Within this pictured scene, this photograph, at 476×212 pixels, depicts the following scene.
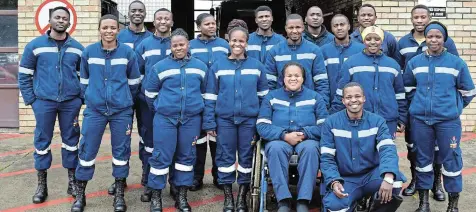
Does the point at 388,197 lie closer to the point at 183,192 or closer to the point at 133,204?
the point at 183,192

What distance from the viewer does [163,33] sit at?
499 cm

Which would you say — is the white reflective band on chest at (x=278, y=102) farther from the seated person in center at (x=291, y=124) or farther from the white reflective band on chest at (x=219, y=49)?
the white reflective band on chest at (x=219, y=49)

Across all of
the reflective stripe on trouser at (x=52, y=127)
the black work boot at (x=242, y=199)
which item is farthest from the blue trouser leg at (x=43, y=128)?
the black work boot at (x=242, y=199)

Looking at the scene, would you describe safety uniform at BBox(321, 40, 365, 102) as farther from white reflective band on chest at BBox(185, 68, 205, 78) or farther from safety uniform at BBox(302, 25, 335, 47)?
white reflective band on chest at BBox(185, 68, 205, 78)

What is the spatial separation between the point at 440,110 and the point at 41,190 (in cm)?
374

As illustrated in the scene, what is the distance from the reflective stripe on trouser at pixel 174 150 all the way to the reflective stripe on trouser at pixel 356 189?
1253 millimetres

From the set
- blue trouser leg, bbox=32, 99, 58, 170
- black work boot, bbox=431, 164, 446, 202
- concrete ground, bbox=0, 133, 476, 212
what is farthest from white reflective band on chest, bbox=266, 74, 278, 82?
blue trouser leg, bbox=32, 99, 58, 170

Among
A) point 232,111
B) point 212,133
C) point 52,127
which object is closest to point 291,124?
point 232,111

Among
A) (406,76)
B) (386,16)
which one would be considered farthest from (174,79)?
(386,16)

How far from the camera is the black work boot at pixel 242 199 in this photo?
14.6 ft

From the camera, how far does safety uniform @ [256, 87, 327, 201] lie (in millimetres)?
3947

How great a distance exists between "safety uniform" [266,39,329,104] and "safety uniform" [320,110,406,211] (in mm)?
683

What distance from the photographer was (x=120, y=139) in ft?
14.9

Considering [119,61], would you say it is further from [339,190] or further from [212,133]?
[339,190]
